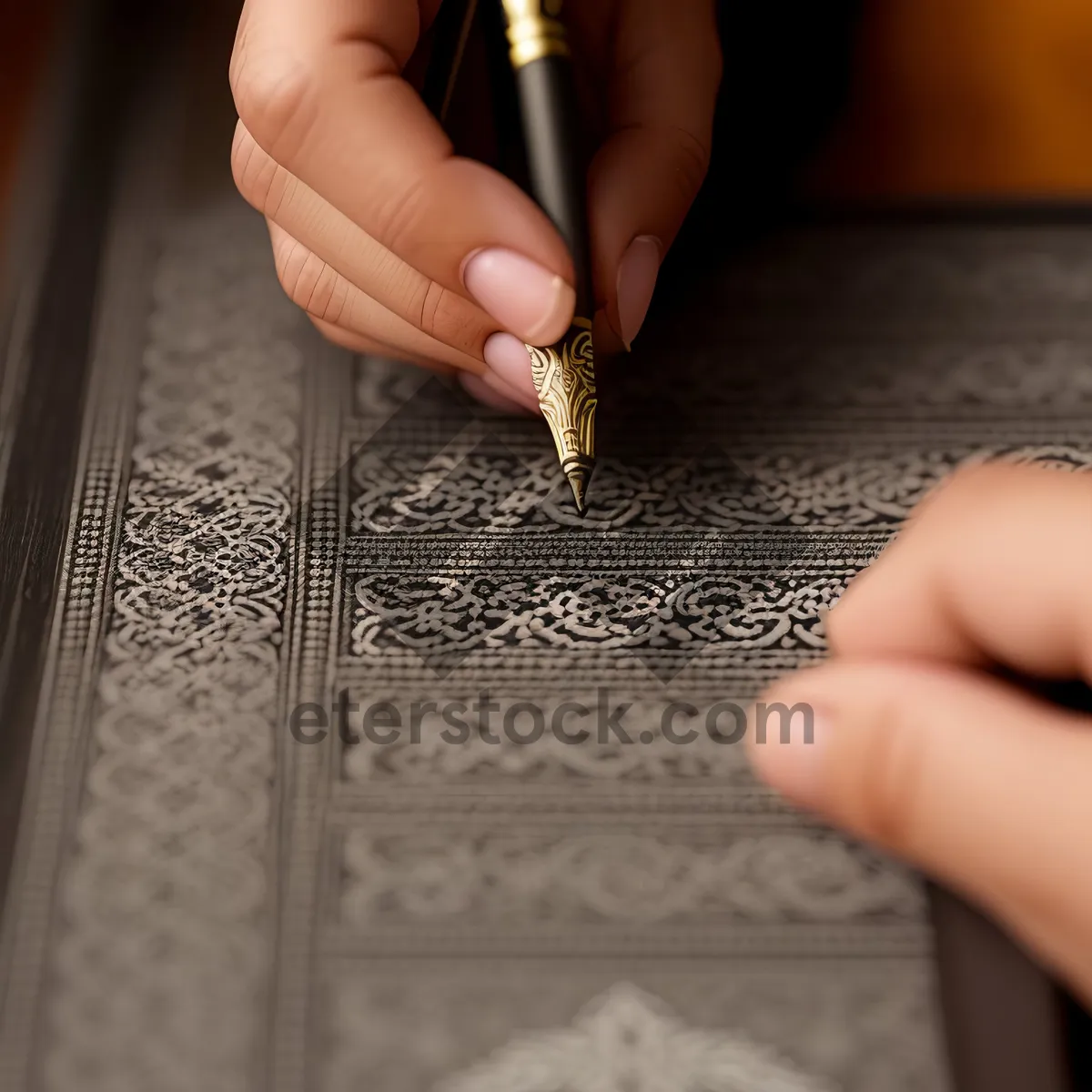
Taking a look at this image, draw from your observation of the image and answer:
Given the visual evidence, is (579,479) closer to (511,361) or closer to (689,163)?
(511,361)

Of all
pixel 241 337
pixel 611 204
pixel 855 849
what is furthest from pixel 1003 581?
pixel 241 337

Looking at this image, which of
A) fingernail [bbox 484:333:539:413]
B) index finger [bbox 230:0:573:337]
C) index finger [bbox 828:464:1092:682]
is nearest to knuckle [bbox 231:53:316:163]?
index finger [bbox 230:0:573:337]

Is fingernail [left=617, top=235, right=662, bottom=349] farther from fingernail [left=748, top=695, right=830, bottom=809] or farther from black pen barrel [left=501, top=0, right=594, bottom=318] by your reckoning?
fingernail [left=748, top=695, right=830, bottom=809]

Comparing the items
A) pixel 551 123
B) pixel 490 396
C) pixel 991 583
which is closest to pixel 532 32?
pixel 551 123

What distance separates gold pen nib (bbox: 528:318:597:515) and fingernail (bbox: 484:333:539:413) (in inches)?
0.6

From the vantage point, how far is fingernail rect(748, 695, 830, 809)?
38 centimetres

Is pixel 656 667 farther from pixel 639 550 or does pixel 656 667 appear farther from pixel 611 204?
pixel 611 204

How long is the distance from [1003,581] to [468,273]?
0.70 ft

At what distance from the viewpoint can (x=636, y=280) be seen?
1.55 feet

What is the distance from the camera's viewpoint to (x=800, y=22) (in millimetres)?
637

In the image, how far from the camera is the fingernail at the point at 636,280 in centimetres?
47

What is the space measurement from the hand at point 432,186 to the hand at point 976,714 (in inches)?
6.0

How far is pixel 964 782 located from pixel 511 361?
0.22m

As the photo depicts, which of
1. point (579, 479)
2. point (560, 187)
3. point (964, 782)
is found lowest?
point (964, 782)
